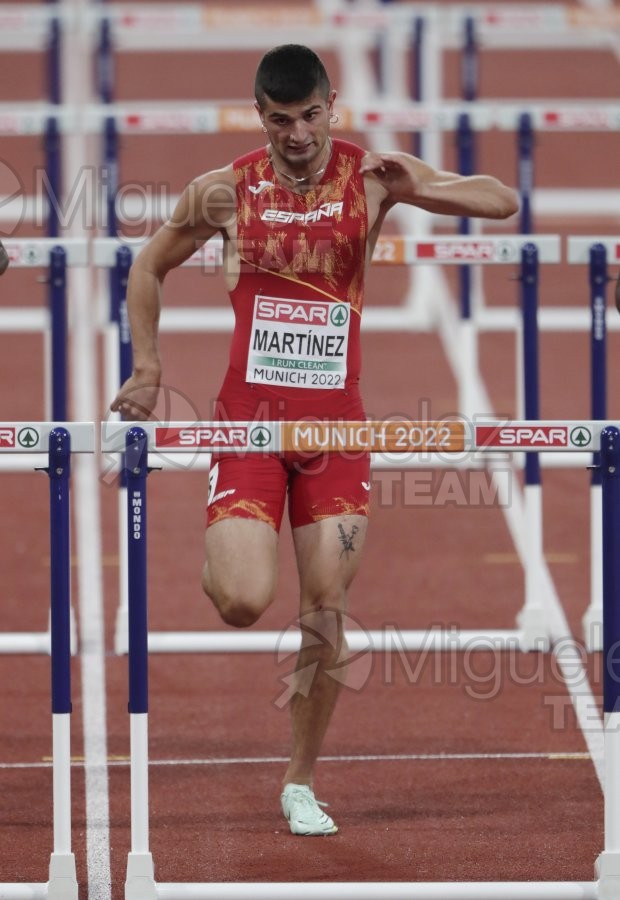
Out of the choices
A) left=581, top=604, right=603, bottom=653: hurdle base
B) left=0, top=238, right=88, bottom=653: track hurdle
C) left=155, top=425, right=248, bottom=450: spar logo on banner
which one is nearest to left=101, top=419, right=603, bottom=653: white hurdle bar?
left=155, top=425, right=248, bottom=450: spar logo on banner

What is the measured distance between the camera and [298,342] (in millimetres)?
5234

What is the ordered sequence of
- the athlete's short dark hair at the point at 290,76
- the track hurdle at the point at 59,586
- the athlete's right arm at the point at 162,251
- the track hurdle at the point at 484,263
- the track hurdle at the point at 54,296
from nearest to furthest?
the track hurdle at the point at 59,586 → the athlete's short dark hair at the point at 290,76 → the athlete's right arm at the point at 162,251 → the track hurdle at the point at 54,296 → the track hurdle at the point at 484,263

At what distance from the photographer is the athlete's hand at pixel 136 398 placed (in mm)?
5047

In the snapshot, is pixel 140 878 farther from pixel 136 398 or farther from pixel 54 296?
pixel 54 296

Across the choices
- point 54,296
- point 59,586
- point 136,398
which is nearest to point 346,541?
point 136,398

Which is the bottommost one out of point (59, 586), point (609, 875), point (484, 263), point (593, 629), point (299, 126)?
point (609, 875)

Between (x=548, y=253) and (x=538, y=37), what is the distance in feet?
35.8

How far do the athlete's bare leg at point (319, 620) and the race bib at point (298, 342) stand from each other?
16.0 inches

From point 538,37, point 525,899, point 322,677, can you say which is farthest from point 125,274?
point 538,37

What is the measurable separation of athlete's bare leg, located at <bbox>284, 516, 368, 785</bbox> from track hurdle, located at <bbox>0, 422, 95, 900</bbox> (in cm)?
81

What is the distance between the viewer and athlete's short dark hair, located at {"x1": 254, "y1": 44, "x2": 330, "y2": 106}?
4.97 metres

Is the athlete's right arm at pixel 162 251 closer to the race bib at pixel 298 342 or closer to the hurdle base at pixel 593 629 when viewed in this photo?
the race bib at pixel 298 342

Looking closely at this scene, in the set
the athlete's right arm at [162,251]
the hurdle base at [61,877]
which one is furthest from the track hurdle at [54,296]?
the hurdle base at [61,877]

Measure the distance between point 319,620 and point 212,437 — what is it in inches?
33.0
